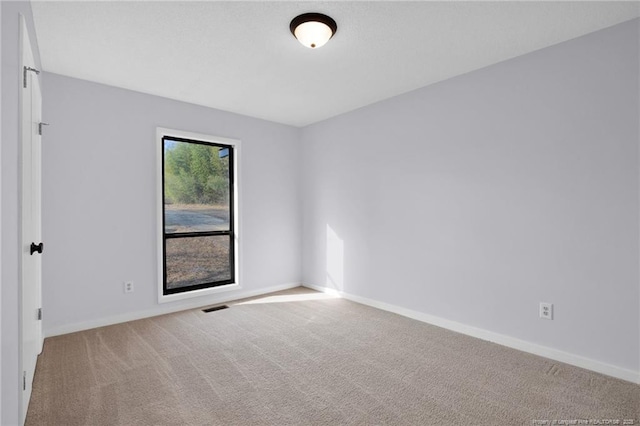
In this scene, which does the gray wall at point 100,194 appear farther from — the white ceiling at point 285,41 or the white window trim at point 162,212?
the white ceiling at point 285,41

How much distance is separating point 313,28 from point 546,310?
285 centimetres

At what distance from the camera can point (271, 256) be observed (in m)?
4.89

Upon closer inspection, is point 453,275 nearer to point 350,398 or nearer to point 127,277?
point 350,398

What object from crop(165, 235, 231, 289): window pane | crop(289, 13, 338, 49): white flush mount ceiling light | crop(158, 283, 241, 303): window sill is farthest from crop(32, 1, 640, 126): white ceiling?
crop(158, 283, 241, 303): window sill

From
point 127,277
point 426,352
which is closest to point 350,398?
point 426,352

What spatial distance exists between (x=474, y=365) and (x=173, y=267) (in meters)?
3.51

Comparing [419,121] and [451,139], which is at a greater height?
[419,121]

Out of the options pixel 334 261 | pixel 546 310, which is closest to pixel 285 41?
pixel 334 261

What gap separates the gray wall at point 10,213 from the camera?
1491 mm

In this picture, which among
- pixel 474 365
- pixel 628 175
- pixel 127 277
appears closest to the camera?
pixel 628 175

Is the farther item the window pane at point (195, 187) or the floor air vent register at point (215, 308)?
the window pane at point (195, 187)

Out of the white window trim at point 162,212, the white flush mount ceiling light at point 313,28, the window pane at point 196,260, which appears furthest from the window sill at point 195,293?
the white flush mount ceiling light at point 313,28

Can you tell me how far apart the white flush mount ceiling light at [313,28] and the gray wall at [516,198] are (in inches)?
61.8

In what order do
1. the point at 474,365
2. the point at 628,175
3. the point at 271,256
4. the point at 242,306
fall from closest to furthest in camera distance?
the point at 628,175, the point at 474,365, the point at 242,306, the point at 271,256
